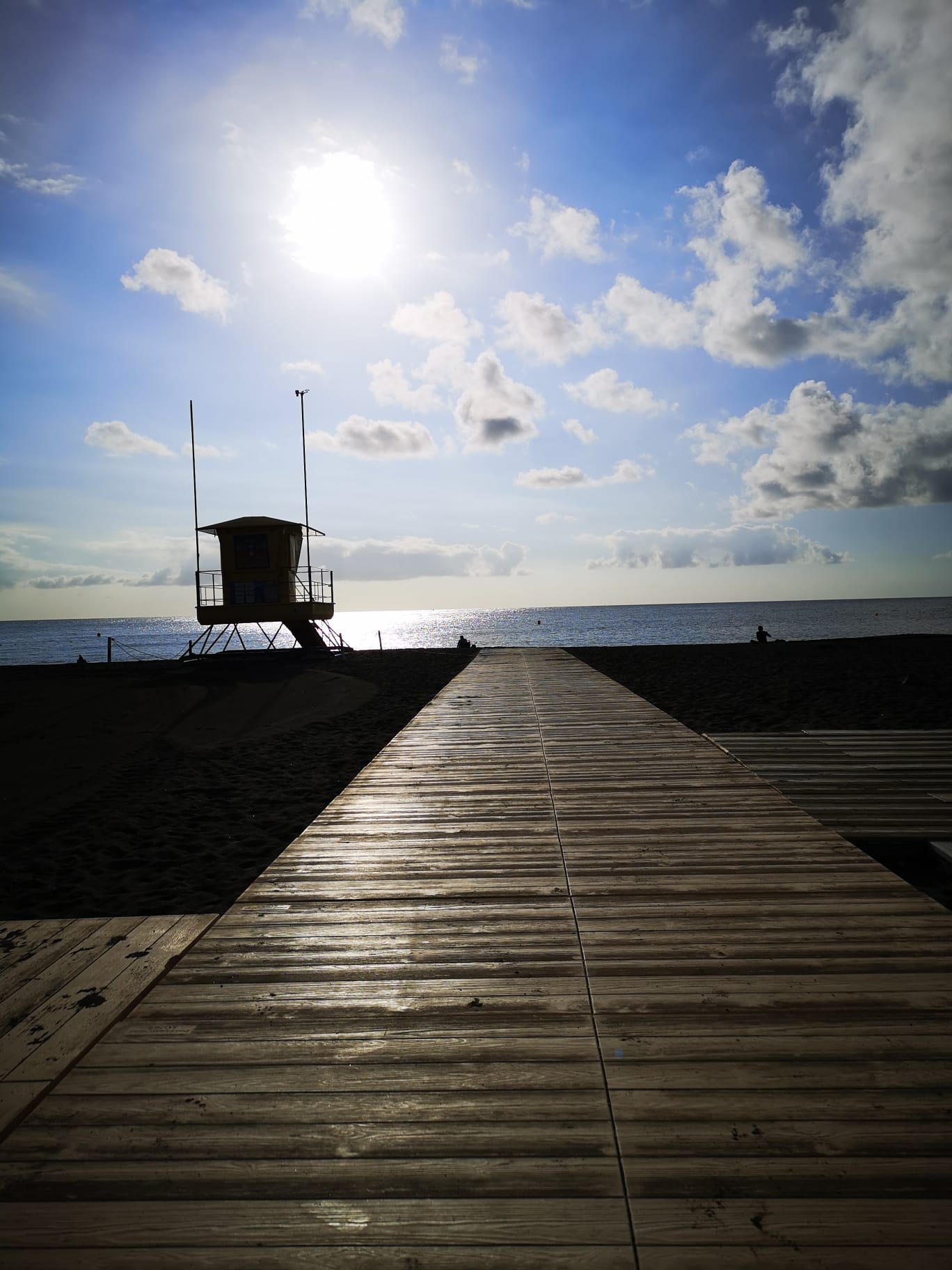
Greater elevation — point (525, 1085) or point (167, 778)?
point (525, 1085)

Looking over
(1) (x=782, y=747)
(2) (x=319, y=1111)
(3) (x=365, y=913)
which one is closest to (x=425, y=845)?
(3) (x=365, y=913)

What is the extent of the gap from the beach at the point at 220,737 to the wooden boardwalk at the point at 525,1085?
7.69ft

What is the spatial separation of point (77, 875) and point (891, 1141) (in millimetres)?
5945

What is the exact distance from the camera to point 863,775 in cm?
686

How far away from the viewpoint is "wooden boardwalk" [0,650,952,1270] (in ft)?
5.83

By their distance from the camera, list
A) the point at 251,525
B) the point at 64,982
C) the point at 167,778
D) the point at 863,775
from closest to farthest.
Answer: the point at 64,982
the point at 863,775
the point at 167,778
the point at 251,525

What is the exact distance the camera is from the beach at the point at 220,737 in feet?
19.4

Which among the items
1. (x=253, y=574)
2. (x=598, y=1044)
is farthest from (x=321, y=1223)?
(x=253, y=574)

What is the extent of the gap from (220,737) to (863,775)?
33.4ft

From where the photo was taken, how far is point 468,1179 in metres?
1.93

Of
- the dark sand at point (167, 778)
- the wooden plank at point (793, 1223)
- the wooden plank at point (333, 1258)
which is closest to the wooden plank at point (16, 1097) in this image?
the wooden plank at point (333, 1258)

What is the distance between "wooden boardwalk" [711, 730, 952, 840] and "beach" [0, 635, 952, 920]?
2.83m

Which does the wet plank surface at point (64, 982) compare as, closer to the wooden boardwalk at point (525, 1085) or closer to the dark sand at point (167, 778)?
the wooden boardwalk at point (525, 1085)

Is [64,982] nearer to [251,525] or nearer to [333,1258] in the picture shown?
[333,1258]
